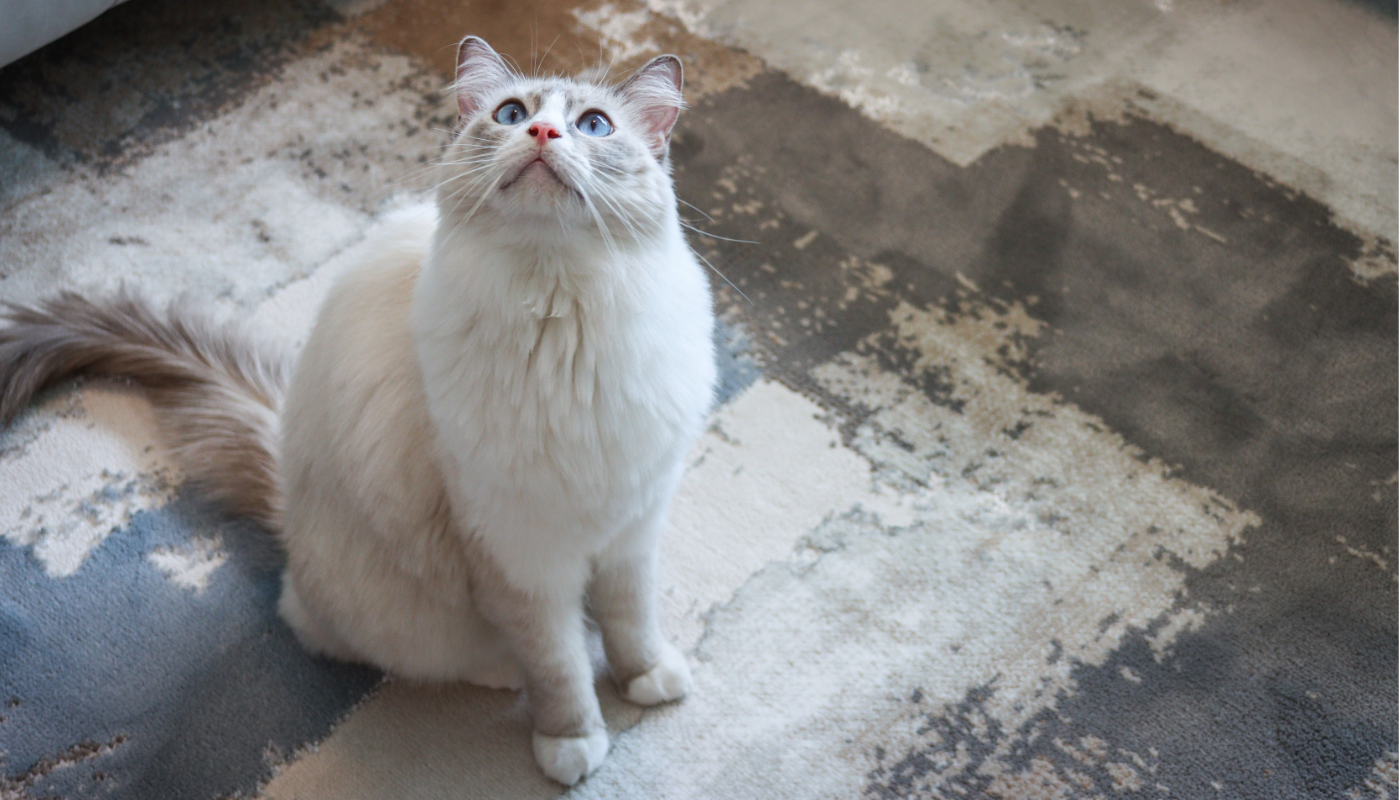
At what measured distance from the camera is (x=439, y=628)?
1.17m

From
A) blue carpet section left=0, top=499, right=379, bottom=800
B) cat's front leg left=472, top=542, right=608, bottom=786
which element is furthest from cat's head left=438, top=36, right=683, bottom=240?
blue carpet section left=0, top=499, right=379, bottom=800

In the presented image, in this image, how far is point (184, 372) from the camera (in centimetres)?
143

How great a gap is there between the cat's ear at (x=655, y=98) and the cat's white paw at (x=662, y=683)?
0.64m

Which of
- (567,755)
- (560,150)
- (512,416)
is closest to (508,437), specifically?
(512,416)

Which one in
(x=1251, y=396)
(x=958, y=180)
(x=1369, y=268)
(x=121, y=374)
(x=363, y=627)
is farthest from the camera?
(x=958, y=180)

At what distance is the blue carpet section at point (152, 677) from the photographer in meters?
1.20

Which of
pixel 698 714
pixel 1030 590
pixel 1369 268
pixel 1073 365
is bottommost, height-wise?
pixel 698 714

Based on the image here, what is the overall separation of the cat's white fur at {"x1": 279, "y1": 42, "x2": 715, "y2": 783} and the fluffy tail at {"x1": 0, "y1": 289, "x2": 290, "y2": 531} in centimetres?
16

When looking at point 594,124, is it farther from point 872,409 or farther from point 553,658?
point 872,409

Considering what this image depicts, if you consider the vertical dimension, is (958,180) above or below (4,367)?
above

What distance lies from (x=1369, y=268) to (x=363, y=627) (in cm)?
182

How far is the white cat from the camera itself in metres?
0.92

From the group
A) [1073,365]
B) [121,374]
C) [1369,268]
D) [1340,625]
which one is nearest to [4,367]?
[121,374]

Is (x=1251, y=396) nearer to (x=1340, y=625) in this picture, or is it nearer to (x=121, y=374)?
(x=1340, y=625)
